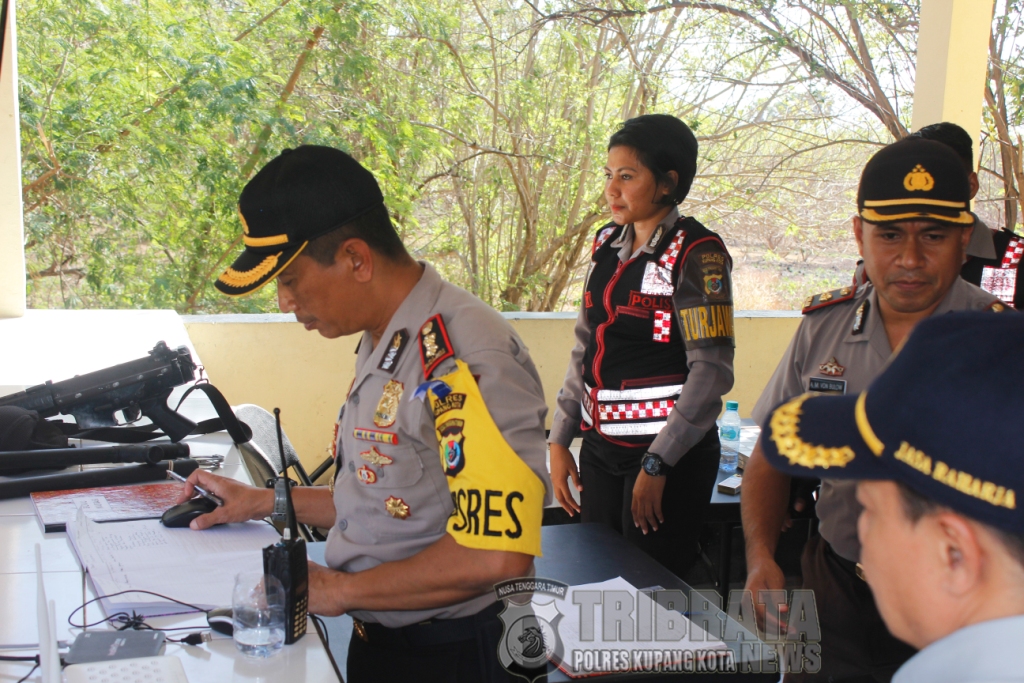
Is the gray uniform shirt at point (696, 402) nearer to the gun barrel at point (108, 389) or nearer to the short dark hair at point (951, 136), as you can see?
the short dark hair at point (951, 136)

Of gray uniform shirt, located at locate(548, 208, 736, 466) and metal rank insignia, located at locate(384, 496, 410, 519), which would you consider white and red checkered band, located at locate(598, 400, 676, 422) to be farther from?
metal rank insignia, located at locate(384, 496, 410, 519)

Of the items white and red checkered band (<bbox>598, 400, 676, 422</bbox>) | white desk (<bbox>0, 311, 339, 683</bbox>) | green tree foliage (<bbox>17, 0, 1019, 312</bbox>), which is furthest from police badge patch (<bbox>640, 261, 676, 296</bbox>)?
green tree foliage (<bbox>17, 0, 1019, 312</bbox>)

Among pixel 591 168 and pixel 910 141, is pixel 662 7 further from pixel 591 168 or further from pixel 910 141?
pixel 910 141

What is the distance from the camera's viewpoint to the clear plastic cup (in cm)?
127

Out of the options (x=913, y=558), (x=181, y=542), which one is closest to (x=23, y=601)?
(x=181, y=542)

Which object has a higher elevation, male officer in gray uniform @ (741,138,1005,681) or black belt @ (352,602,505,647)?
male officer in gray uniform @ (741,138,1005,681)

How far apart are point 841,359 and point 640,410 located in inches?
28.1

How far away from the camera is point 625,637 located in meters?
1.53

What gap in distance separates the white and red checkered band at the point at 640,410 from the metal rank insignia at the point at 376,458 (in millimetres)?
1105

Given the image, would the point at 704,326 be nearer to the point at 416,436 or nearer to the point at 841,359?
the point at 841,359

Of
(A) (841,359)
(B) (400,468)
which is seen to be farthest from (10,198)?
(A) (841,359)

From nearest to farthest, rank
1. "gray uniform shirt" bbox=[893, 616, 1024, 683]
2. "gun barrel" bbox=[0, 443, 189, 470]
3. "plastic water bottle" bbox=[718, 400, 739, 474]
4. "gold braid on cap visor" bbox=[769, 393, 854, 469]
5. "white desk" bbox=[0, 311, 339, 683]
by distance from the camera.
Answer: "gray uniform shirt" bbox=[893, 616, 1024, 683] < "gold braid on cap visor" bbox=[769, 393, 854, 469] < "white desk" bbox=[0, 311, 339, 683] < "gun barrel" bbox=[0, 443, 189, 470] < "plastic water bottle" bbox=[718, 400, 739, 474]

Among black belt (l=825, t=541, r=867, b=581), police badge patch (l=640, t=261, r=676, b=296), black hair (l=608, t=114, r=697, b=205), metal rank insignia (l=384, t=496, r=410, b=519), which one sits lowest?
black belt (l=825, t=541, r=867, b=581)

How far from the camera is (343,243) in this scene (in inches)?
54.5
